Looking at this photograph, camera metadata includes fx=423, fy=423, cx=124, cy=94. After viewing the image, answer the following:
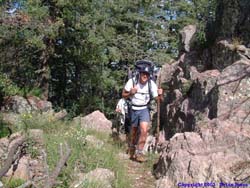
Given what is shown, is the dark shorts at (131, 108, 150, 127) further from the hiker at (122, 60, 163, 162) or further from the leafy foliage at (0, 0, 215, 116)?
the leafy foliage at (0, 0, 215, 116)

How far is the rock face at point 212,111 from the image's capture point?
5.77 meters

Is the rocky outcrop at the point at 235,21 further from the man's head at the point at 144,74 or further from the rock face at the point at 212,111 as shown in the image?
the man's head at the point at 144,74

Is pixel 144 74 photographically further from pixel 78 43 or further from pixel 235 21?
pixel 78 43

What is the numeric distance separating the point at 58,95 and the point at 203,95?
541 inches

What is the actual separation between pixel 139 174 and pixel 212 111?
2.01 m

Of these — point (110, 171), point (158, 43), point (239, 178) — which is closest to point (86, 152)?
point (110, 171)

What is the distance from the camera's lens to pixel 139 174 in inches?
283

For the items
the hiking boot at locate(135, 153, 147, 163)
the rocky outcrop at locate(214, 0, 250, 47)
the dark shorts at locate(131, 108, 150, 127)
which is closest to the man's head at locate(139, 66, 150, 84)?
the dark shorts at locate(131, 108, 150, 127)

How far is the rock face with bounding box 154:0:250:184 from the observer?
5.77m

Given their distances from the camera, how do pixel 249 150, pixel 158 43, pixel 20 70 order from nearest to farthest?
pixel 249 150, pixel 20 70, pixel 158 43

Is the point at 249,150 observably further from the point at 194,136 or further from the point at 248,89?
the point at 248,89

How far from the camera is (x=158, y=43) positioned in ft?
86.8

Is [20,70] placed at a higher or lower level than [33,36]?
lower

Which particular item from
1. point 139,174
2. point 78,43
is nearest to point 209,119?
point 139,174
